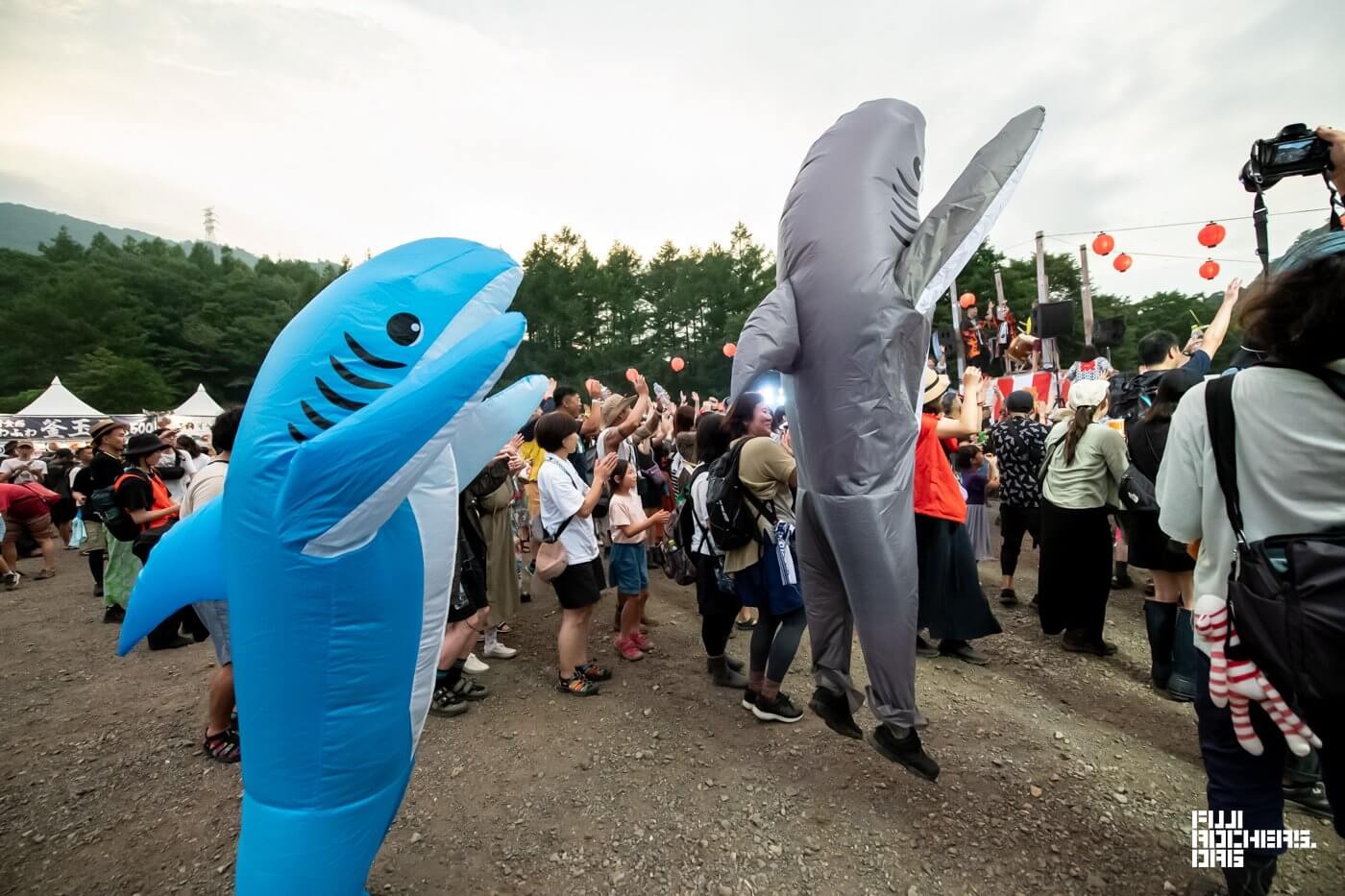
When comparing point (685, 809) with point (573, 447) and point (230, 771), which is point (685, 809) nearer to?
point (573, 447)

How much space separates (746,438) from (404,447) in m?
2.09

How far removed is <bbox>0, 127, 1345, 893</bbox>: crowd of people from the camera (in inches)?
60.0

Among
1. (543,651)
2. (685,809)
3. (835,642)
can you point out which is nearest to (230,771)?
Answer: (543,651)

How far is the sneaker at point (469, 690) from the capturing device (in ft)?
11.8

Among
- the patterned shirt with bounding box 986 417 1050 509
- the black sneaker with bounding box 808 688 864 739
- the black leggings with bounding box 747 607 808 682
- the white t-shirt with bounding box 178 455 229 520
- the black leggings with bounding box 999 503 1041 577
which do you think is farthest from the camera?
the black leggings with bounding box 999 503 1041 577

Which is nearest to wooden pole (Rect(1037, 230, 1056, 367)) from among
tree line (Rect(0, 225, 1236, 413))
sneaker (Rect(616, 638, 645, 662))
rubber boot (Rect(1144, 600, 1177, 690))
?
rubber boot (Rect(1144, 600, 1177, 690))

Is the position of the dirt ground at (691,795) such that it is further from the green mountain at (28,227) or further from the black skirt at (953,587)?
the green mountain at (28,227)

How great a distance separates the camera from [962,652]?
4.02 m

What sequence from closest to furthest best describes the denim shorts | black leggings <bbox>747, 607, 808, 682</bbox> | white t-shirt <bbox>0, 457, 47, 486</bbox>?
black leggings <bbox>747, 607, 808, 682</bbox> < the denim shorts < white t-shirt <bbox>0, 457, 47, 486</bbox>

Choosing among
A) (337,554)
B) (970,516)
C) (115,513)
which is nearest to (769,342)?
(337,554)

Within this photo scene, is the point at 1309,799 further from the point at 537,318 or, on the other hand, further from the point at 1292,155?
the point at 537,318

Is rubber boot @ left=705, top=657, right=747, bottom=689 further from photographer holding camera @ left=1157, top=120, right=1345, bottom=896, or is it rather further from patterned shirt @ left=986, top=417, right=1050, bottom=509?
patterned shirt @ left=986, top=417, right=1050, bottom=509

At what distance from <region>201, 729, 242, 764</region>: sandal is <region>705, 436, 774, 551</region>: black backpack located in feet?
8.91

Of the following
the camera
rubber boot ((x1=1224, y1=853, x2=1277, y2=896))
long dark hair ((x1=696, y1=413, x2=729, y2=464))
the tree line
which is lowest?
rubber boot ((x1=1224, y1=853, x2=1277, y2=896))
